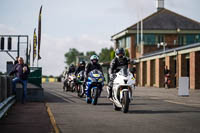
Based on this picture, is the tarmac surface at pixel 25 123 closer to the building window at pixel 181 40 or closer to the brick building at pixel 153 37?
the brick building at pixel 153 37

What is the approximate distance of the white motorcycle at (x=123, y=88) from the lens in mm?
11828

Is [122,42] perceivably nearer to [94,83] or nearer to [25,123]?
[94,83]

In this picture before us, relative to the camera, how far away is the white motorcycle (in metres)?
11.8

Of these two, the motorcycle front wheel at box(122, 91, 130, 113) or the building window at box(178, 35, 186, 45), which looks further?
the building window at box(178, 35, 186, 45)

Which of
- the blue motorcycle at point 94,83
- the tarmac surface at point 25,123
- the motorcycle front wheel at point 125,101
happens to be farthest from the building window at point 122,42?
the tarmac surface at point 25,123

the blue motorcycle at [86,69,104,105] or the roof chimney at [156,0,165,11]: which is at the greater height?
the roof chimney at [156,0,165,11]

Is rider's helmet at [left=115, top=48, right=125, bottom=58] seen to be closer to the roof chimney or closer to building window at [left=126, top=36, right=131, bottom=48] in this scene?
building window at [left=126, top=36, right=131, bottom=48]

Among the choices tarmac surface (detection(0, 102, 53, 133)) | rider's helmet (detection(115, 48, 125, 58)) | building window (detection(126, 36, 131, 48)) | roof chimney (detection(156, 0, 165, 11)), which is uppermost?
roof chimney (detection(156, 0, 165, 11))

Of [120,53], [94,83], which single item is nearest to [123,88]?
[120,53]

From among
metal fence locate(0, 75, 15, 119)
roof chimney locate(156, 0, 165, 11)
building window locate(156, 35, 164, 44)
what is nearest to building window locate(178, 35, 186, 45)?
building window locate(156, 35, 164, 44)

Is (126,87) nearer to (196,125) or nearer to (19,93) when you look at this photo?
(196,125)

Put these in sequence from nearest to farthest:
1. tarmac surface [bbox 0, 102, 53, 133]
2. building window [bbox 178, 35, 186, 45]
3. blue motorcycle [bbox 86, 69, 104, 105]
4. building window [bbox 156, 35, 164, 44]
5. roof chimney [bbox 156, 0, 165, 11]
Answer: tarmac surface [bbox 0, 102, 53, 133] < blue motorcycle [bbox 86, 69, 104, 105] < building window [bbox 156, 35, 164, 44] < building window [bbox 178, 35, 186, 45] < roof chimney [bbox 156, 0, 165, 11]

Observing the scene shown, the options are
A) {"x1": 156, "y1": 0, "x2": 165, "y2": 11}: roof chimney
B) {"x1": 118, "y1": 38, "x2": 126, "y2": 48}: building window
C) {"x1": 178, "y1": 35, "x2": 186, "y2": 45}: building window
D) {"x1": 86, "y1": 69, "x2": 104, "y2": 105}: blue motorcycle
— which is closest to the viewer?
{"x1": 86, "y1": 69, "x2": 104, "y2": 105}: blue motorcycle

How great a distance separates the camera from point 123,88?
40.0 ft
